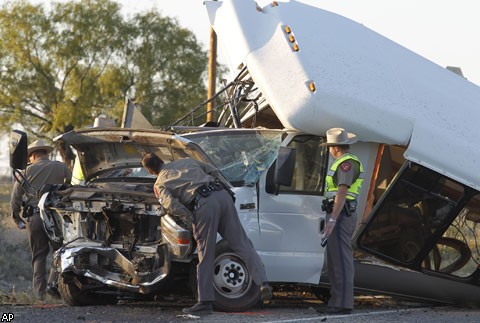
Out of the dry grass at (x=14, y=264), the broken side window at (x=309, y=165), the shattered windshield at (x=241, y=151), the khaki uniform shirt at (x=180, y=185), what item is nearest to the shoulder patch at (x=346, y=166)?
the broken side window at (x=309, y=165)

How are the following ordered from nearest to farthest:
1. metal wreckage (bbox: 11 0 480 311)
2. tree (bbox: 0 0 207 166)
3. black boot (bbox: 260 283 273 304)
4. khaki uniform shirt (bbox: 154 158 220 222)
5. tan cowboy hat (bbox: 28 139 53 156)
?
khaki uniform shirt (bbox: 154 158 220 222), black boot (bbox: 260 283 273 304), metal wreckage (bbox: 11 0 480 311), tan cowboy hat (bbox: 28 139 53 156), tree (bbox: 0 0 207 166)

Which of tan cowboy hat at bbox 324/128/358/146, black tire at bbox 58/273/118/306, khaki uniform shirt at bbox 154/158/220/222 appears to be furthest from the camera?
black tire at bbox 58/273/118/306

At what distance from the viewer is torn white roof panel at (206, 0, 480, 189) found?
1005 cm

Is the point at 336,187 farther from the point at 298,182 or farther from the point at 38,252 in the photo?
the point at 38,252

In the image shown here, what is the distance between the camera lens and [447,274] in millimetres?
10617

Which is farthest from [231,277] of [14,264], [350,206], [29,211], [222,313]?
[14,264]

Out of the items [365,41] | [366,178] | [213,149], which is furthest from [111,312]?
[365,41]

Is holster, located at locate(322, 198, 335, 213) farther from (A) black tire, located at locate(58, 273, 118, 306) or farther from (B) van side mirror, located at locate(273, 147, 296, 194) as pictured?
(A) black tire, located at locate(58, 273, 118, 306)

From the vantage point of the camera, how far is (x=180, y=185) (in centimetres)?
927

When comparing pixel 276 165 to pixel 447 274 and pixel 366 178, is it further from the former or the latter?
pixel 447 274

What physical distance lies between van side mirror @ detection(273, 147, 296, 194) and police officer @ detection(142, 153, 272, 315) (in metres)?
Answer: 0.63

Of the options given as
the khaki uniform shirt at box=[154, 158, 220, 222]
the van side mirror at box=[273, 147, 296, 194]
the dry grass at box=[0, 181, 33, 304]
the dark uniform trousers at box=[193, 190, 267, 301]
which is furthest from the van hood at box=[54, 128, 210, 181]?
the dry grass at box=[0, 181, 33, 304]

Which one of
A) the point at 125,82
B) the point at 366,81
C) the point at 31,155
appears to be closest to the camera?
the point at 366,81

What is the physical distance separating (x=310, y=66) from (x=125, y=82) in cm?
3385
